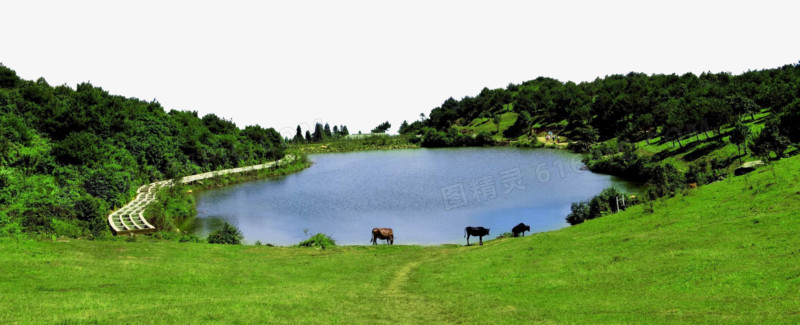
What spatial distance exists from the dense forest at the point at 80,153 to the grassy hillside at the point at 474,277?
45.7 ft

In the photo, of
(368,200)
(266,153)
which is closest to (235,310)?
(368,200)

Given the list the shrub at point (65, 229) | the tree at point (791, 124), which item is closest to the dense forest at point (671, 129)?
the tree at point (791, 124)

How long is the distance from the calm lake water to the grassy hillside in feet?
54.6

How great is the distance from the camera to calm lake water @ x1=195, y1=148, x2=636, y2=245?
49938 mm

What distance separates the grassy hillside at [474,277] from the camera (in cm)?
1509

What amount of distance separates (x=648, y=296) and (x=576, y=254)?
8.93 m

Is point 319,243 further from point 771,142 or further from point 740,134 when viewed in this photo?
point 740,134

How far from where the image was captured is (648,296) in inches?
659

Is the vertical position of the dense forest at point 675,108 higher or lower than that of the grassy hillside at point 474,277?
higher

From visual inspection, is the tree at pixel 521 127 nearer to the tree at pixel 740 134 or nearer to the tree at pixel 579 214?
the tree at pixel 740 134

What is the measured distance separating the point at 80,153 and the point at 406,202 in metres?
43.8

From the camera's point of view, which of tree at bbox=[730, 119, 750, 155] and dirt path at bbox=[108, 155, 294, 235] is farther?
tree at bbox=[730, 119, 750, 155]

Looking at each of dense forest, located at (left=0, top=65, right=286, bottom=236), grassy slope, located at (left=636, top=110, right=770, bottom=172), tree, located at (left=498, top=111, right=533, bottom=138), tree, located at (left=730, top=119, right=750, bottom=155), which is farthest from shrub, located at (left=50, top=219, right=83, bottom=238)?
tree, located at (left=498, top=111, right=533, bottom=138)

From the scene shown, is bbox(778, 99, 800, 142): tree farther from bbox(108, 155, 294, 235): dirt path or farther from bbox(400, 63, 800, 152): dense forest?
bbox(108, 155, 294, 235): dirt path
